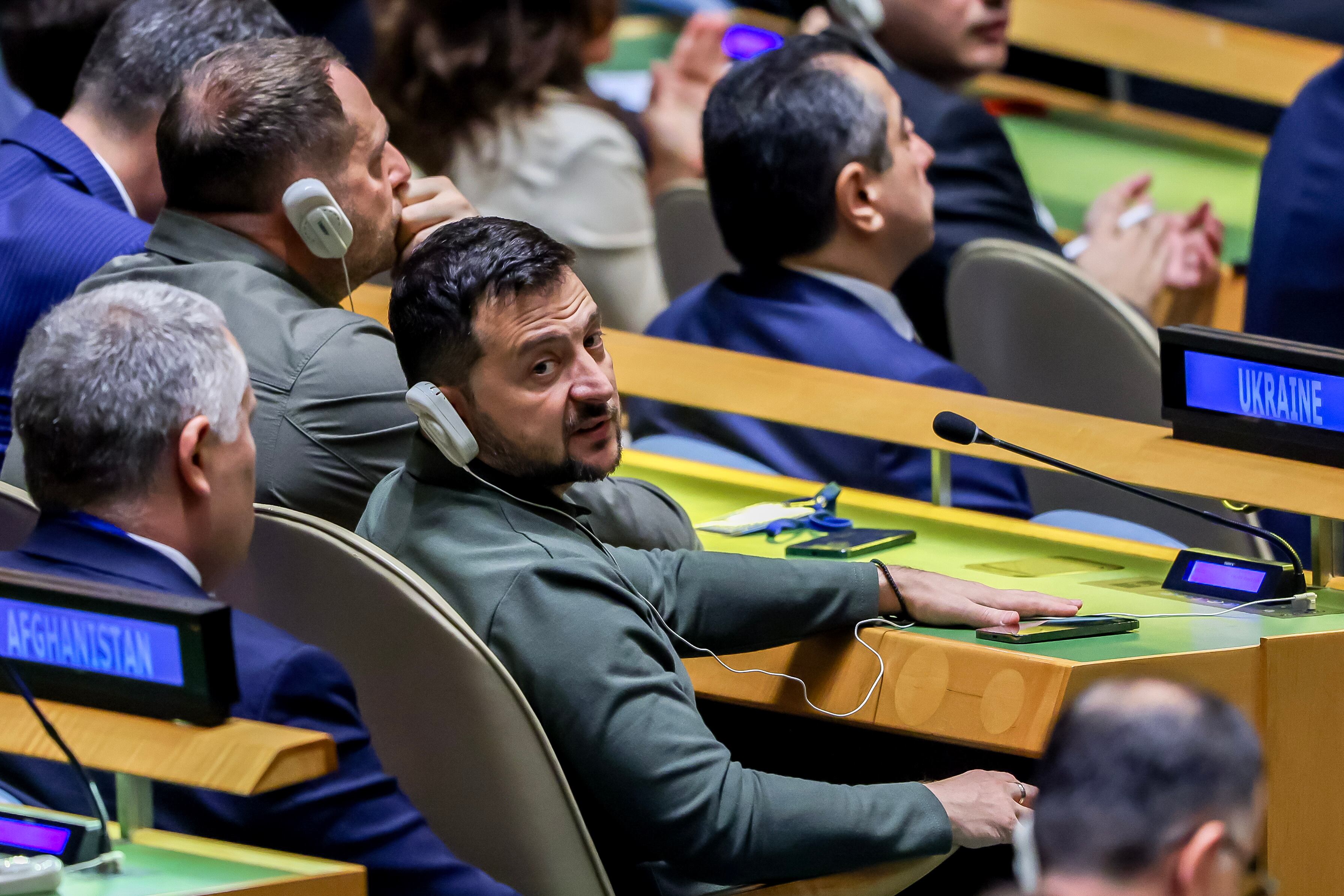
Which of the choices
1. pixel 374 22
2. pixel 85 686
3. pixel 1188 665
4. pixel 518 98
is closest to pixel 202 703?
pixel 85 686

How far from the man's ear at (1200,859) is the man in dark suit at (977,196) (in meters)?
2.26

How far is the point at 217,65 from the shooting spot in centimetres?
214

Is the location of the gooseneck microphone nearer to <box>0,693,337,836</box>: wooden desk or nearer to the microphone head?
the microphone head

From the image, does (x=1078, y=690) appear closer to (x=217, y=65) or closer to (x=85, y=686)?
(x=85, y=686)

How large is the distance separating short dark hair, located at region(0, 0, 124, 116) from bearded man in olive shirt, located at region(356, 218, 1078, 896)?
1.37 metres

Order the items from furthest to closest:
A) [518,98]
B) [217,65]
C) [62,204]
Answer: [518,98], [62,204], [217,65]

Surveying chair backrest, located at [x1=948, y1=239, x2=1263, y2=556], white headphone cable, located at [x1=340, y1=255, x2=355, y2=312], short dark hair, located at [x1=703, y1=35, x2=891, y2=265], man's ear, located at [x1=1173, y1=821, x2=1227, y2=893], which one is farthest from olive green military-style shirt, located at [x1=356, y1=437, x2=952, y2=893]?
chair backrest, located at [x1=948, y1=239, x2=1263, y2=556]

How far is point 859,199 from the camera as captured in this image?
8.96 feet

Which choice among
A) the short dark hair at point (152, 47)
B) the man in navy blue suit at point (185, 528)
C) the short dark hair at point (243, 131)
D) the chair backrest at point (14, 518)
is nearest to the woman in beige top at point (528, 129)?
Result: the short dark hair at point (152, 47)

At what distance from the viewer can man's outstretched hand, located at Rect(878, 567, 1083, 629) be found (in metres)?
1.85

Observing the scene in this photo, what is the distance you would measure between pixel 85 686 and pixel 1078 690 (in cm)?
85

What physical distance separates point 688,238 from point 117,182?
1.33 meters

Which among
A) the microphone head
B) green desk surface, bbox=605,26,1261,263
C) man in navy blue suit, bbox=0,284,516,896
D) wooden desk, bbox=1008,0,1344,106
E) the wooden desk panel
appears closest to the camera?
the wooden desk panel

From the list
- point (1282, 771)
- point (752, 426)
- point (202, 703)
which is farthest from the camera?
point (752, 426)
